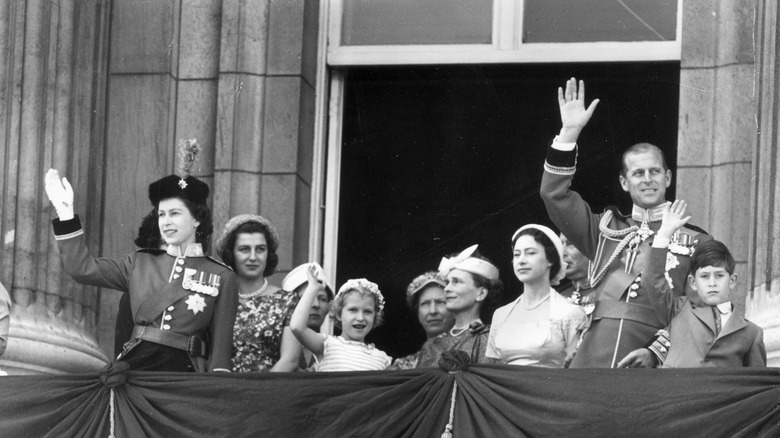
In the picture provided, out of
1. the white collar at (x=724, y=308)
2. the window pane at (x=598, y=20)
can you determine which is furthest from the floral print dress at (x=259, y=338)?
the window pane at (x=598, y=20)

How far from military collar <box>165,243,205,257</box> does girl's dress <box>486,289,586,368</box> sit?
1.58 meters

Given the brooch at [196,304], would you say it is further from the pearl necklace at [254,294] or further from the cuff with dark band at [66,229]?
the cuff with dark band at [66,229]

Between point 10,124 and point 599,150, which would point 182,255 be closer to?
point 10,124

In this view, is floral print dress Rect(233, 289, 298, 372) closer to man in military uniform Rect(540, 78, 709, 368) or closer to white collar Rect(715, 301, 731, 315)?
man in military uniform Rect(540, 78, 709, 368)

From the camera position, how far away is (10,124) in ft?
43.4

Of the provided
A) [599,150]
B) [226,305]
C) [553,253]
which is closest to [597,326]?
[553,253]

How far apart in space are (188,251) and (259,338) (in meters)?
0.58

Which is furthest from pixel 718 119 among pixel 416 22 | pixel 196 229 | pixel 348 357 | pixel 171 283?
pixel 171 283

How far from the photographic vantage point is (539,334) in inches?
471

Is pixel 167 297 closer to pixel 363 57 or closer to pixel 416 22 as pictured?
pixel 363 57

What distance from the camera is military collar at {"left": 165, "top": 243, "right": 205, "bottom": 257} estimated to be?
40.8 ft

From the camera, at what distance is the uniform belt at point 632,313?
11.7 m

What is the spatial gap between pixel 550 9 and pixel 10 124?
3344 millimetres

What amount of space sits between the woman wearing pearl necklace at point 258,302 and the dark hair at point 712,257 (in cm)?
221
